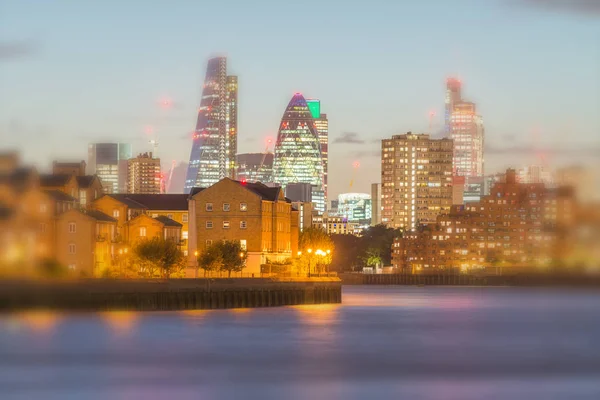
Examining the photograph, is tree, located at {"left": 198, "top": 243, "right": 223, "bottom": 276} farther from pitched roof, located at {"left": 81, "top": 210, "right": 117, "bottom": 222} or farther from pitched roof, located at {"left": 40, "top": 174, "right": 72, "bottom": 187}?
pitched roof, located at {"left": 40, "top": 174, "right": 72, "bottom": 187}

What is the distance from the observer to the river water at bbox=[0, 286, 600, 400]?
59188 millimetres

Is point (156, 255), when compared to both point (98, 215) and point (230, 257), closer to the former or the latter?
point (98, 215)

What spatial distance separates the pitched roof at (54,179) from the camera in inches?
5294

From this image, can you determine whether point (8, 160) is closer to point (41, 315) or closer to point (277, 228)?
point (41, 315)

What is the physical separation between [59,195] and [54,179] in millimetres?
7250

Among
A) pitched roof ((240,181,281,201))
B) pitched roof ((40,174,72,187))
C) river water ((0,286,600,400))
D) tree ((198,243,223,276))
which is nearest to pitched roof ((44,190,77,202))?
pitched roof ((40,174,72,187))

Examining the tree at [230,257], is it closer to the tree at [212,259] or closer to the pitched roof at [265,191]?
the tree at [212,259]

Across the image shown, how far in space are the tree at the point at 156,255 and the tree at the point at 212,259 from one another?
18.8ft

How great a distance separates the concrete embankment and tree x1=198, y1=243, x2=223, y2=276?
11115mm

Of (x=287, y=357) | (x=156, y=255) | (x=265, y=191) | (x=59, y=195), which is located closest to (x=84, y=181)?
(x=59, y=195)

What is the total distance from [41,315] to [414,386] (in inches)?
1965

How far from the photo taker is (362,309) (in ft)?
443

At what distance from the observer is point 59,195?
428 ft

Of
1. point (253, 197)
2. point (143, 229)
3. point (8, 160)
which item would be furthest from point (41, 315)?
point (253, 197)
